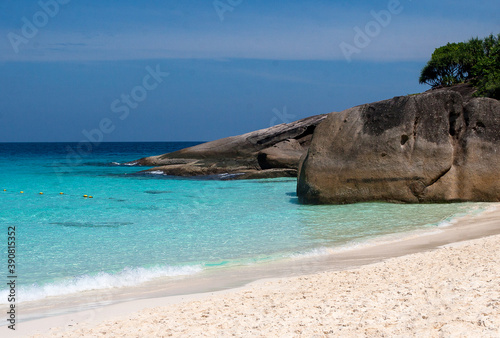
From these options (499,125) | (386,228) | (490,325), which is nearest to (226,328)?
(490,325)

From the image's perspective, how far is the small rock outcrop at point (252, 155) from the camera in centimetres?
2348

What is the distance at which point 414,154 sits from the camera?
12.4m

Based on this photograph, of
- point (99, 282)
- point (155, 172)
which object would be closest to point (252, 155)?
point (155, 172)

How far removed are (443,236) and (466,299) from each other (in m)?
4.48

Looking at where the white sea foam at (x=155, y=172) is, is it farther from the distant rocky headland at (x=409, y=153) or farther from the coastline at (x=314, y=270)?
the coastline at (x=314, y=270)

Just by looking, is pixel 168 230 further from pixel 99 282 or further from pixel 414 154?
pixel 414 154

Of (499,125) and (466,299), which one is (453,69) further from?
(466,299)

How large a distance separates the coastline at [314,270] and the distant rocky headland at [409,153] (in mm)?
2182

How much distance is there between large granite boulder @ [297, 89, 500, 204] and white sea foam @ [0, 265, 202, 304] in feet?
21.9

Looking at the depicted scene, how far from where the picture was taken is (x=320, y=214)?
461 inches

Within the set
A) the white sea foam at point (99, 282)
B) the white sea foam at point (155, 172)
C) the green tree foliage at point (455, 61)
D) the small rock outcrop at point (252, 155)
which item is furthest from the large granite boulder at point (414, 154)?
the green tree foliage at point (455, 61)

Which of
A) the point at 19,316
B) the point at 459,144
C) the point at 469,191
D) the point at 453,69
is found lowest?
the point at 19,316

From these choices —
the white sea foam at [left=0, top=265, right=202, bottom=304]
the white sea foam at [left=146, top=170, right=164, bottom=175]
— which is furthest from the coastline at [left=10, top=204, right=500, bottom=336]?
the white sea foam at [left=146, top=170, right=164, bottom=175]

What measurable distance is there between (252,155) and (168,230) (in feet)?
58.5
